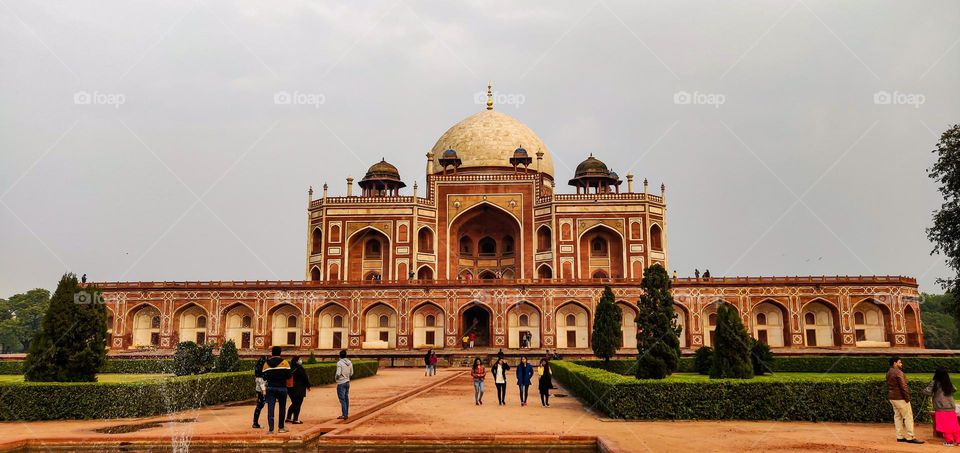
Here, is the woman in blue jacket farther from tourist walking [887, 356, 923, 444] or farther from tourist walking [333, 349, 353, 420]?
tourist walking [887, 356, 923, 444]

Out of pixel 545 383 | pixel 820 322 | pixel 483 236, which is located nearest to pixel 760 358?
pixel 545 383

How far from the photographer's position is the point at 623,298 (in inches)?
1426

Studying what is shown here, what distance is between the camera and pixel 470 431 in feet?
33.6

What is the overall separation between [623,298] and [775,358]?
10.8m

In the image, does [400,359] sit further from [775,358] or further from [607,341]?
[775,358]

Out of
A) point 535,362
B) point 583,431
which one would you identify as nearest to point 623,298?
point 535,362

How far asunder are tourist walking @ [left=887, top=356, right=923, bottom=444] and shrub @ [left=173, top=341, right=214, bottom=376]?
691 inches

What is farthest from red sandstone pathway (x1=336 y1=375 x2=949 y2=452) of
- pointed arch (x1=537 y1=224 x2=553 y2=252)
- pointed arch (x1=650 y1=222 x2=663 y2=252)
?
pointed arch (x1=650 y1=222 x2=663 y2=252)

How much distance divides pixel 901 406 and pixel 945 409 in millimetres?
605

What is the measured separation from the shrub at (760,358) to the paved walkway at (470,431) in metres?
10.4

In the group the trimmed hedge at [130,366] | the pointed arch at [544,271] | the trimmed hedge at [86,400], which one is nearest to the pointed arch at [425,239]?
the pointed arch at [544,271]

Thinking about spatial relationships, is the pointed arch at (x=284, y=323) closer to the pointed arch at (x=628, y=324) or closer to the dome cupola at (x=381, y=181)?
the dome cupola at (x=381, y=181)

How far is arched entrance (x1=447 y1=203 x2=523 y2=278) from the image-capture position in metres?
44.1

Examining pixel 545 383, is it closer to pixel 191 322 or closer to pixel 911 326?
pixel 191 322
